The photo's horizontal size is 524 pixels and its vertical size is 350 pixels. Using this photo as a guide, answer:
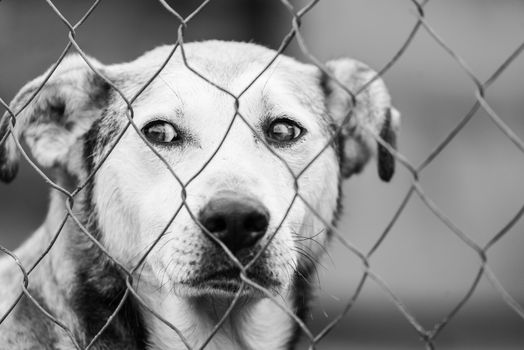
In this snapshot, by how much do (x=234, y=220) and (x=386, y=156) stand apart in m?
1.10

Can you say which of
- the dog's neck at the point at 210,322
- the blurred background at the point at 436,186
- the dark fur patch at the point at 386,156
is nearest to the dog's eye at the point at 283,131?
the dark fur patch at the point at 386,156

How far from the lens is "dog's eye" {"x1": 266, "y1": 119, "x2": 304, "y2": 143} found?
10.4 ft

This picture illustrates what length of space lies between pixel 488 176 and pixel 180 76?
14.0ft

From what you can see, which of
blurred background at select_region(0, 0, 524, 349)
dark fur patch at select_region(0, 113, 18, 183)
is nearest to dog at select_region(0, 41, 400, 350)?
dark fur patch at select_region(0, 113, 18, 183)

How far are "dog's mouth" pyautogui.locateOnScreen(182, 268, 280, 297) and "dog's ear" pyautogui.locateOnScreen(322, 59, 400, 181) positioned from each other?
94 cm

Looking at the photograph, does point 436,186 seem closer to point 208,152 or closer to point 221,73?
point 221,73

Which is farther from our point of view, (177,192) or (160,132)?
(160,132)

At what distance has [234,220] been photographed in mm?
2416

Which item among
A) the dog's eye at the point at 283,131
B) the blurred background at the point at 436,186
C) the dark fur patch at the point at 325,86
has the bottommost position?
the blurred background at the point at 436,186

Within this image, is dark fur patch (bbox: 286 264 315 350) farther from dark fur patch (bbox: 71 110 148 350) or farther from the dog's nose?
the dog's nose

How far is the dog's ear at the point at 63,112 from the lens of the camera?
10.8 ft

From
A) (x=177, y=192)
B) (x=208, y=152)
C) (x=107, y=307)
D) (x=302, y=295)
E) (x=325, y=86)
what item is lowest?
(x=107, y=307)

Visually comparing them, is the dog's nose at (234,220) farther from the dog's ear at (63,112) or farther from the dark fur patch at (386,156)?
the dog's ear at (63,112)

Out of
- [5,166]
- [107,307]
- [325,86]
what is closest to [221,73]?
[325,86]
